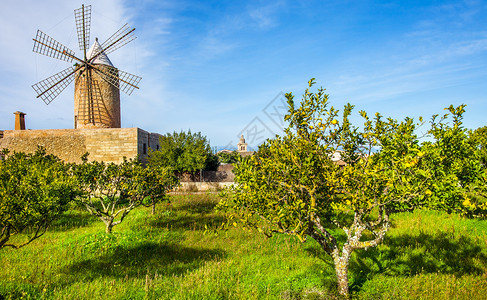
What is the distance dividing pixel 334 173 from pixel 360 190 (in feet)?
2.60

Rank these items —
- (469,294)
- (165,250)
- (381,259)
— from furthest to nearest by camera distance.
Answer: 1. (165,250)
2. (381,259)
3. (469,294)

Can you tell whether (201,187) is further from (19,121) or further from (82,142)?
(19,121)

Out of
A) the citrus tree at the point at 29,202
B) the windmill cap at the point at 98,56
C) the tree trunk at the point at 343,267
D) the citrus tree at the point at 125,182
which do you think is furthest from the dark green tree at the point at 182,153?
the tree trunk at the point at 343,267

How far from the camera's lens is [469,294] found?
5.76 m

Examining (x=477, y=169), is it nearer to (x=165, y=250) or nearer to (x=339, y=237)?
(x=339, y=237)

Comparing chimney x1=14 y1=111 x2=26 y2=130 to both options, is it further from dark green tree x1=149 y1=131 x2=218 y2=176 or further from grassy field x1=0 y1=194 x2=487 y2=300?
grassy field x1=0 y1=194 x2=487 y2=300

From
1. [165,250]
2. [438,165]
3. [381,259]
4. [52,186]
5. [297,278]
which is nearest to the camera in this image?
[438,165]

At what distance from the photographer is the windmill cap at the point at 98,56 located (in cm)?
2322

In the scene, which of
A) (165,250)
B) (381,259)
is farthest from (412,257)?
(165,250)

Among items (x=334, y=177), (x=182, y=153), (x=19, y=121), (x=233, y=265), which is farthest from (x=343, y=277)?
(x=19, y=121)

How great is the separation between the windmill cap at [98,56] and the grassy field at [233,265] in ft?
54.7

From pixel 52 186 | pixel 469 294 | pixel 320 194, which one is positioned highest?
pixel 52 186

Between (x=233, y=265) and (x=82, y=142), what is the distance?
1895 cm

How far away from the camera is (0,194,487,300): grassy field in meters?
5.91
